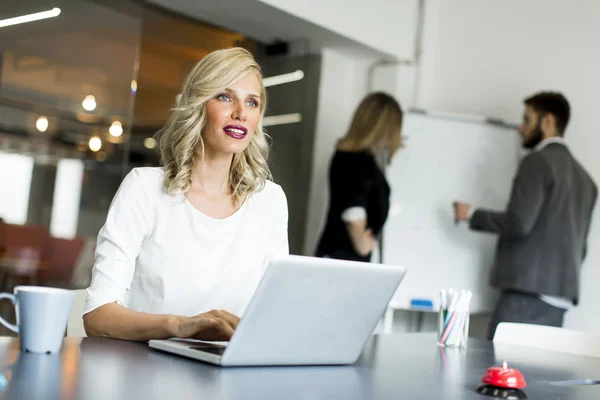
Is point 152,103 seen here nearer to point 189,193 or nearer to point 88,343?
point 189,193

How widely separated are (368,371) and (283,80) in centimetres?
391

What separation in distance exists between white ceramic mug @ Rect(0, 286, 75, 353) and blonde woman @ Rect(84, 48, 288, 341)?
34 cm

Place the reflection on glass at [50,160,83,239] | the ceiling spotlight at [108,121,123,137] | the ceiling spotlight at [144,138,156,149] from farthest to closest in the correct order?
the ceiling spotlight at [144,138,156,149] → the ceiling spotlight at [108,121,123,137] → the reflection on glass at [50,160,83,239]

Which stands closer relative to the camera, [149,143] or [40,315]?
A: [40,315]

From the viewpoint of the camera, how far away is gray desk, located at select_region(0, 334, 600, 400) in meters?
1.04

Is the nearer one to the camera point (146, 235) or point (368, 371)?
point (368, 371)

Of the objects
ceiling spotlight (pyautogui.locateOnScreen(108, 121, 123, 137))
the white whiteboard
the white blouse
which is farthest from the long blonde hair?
the white blouse

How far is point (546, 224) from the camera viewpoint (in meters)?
4.04

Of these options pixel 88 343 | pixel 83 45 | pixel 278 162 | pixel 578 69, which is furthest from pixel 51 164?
pixel 578 69

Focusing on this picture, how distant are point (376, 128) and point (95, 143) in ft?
4.85

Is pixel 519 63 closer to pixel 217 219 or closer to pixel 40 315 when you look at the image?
pixel 217 219

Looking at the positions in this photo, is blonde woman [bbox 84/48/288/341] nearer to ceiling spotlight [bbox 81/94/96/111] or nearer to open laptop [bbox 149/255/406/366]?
open laptop [bbox 149/255/406/366]

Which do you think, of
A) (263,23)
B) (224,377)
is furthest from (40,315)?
(263,23)

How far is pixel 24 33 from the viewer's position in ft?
12.3
